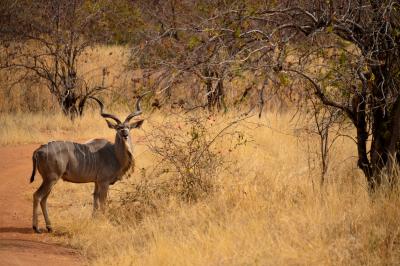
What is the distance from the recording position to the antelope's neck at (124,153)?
10367mm

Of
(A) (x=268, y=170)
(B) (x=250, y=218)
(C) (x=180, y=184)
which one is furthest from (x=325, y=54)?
(A) (x=268, y=170)

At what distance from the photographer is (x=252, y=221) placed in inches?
284

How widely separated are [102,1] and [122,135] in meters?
7.47

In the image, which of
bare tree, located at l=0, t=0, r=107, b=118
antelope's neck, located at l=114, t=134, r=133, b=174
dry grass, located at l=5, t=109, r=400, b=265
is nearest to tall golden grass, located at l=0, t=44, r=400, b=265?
dry grass, located at l=5, t=109, r=400, b=265

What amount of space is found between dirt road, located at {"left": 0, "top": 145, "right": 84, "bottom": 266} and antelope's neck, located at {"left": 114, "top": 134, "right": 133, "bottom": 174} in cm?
148

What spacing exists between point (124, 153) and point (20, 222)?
170 centimetres

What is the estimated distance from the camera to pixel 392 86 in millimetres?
7676

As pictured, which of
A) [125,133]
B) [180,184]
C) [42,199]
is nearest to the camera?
[180,184]

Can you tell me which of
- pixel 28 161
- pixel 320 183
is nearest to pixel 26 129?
pixel 28 161

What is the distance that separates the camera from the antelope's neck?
408 inches

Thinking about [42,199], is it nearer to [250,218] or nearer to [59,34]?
[250,218]

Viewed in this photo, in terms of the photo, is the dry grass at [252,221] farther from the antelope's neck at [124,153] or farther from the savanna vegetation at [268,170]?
the antelope's neck at [124,153]

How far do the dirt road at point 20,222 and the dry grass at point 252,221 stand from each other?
313mm

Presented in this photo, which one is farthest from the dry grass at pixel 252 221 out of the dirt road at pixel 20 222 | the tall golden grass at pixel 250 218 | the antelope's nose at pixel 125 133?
the antelope's nose at pixel 125 133
